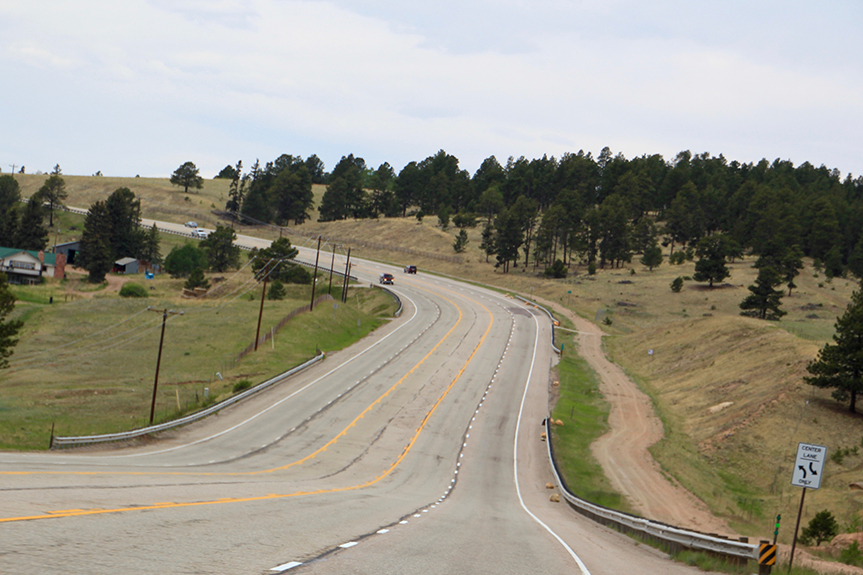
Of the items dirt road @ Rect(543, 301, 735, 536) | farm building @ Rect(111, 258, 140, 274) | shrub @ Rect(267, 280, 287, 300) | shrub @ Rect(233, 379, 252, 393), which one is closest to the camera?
dirt road @ Rect(543, 301, 735, 536)

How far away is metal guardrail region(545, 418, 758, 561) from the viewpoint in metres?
16.6

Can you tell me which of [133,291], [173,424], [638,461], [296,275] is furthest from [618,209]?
[173,424]

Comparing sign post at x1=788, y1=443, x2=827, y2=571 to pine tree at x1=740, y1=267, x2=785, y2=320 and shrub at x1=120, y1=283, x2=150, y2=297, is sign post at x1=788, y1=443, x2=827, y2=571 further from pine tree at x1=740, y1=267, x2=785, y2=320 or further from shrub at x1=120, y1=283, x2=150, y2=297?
shrub at x1=120, y1=283, x2=150, y2=297

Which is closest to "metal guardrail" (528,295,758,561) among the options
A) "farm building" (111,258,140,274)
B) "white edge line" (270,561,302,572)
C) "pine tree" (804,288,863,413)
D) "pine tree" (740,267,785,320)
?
"white edge line" (270,561,302,572)

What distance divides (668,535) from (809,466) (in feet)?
14.3

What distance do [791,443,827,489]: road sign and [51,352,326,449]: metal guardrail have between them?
2921cm

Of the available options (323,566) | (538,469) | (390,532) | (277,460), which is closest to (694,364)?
(538,469)

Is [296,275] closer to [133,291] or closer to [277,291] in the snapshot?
[277,291]

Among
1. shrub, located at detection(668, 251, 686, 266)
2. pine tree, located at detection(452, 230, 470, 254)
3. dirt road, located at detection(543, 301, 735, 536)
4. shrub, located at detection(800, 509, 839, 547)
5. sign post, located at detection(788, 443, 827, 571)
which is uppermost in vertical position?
shrub, located at detection(668, 251, 686, 266)

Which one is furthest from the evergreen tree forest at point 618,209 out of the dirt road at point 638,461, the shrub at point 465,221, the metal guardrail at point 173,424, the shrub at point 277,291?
the metal guardrail at point 173,424

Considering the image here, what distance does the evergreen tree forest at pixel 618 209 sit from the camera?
120125 millimetres

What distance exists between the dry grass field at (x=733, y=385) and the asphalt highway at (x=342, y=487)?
30.1 ft

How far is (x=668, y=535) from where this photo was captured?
19.0 meters

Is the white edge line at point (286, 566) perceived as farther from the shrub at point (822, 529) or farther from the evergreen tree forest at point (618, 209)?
the evergreen tree forest at point (618, 209)
